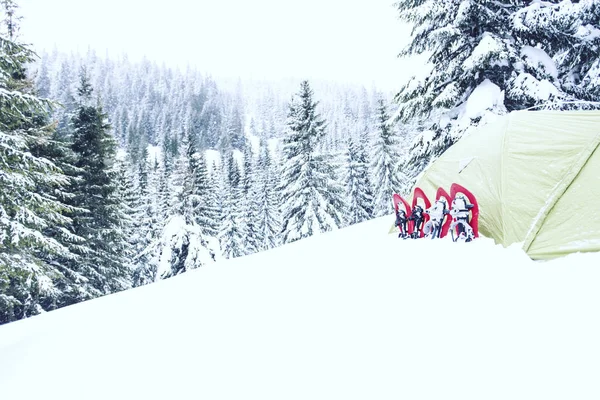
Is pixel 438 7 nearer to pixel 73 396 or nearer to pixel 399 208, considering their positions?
pixel 399 208

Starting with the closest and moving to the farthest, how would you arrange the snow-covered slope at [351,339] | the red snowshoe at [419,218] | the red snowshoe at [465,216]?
the snow-covered slope at [351,339] → the red snowshoe at [465,216] → the red snowshoe at [419,218]

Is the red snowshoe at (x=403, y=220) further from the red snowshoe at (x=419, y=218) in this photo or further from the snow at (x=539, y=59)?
the snow at (x=539, y=59)

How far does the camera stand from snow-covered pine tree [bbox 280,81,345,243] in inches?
821

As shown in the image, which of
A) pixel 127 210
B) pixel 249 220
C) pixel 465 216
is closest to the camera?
pixel 465 216

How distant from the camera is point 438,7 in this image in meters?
9.61

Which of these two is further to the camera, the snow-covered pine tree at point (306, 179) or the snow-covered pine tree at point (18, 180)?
the snow-covered pine tree at point (306, 179)

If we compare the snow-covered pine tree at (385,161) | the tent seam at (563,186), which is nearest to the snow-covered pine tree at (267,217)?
the snow-covered pine tree at (385,161)

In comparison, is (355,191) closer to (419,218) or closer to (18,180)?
(419,218)

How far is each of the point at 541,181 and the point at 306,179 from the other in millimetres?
17359

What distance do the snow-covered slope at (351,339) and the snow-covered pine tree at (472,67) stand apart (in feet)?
19.3

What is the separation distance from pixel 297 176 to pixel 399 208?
617 inches

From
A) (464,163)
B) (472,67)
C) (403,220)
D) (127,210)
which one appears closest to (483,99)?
(472,67)

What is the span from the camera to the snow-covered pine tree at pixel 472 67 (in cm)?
877

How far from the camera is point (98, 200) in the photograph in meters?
15.9
